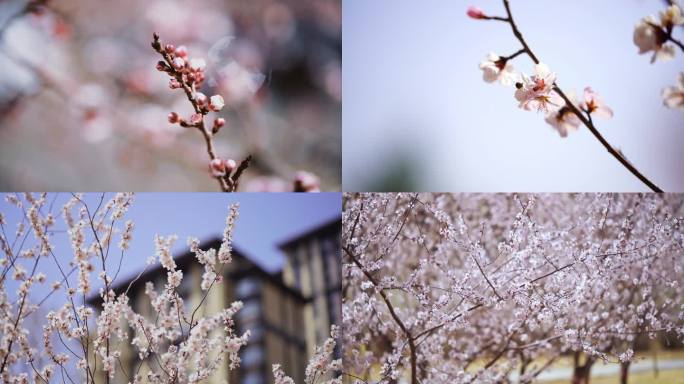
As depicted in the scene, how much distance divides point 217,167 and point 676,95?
1744 millimetres

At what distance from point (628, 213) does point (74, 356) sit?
2.17 metres

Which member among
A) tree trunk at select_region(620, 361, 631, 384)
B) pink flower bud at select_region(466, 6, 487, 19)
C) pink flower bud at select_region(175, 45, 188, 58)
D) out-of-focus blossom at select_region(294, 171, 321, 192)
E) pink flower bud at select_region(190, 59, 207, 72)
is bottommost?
tree trunk at select_region(620, 361, 631, 384)

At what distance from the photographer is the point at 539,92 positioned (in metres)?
2.47

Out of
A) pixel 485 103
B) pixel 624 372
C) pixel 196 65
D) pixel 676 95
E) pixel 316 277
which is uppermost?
pixel 196 65

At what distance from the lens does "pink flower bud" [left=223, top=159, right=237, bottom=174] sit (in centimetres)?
242

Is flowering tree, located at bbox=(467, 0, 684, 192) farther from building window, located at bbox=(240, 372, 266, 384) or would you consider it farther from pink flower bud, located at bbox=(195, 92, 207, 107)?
building window, located at bbox=(240, 372, 266, 384)

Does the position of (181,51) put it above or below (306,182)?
above

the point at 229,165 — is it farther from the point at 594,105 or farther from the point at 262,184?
the point at 594,105

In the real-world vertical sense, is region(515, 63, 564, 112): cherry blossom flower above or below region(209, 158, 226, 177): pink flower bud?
above

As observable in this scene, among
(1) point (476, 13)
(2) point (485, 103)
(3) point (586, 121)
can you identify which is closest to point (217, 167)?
(2) point (485, 103)

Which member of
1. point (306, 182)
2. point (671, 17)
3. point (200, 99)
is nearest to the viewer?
point (671, 17)

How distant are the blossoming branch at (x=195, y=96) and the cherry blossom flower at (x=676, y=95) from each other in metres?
1.67

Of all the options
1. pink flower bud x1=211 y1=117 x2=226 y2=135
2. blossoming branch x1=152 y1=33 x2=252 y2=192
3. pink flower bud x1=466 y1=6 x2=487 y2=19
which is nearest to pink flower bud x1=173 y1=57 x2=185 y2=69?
blossoming branch x1=152 y1=33 x2=252 y2=192

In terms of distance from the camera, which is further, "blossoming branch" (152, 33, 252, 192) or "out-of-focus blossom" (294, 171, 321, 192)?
"out-of-focus blossom" (294, 171, 321, 192)
